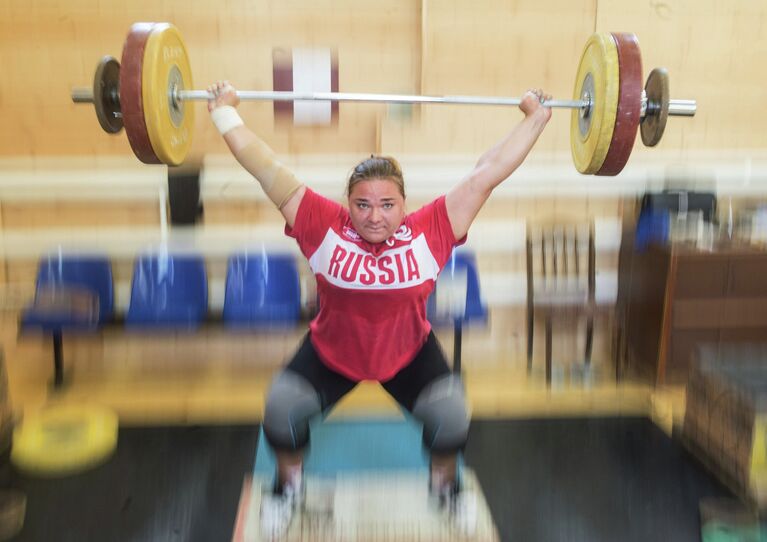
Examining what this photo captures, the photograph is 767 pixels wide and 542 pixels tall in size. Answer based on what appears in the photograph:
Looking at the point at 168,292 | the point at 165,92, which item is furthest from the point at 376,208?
the point at 168,292

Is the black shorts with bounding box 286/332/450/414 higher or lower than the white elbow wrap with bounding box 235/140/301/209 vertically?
lower

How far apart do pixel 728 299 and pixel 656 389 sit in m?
0.52

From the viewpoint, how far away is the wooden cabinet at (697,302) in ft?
9.45

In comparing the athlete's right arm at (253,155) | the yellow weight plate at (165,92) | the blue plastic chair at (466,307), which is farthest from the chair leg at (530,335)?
the yellow weight plate at (165,92)

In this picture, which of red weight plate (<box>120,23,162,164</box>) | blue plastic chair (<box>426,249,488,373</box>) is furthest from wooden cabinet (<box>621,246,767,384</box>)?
red weight plate (<box>120,23,162,164</box>)

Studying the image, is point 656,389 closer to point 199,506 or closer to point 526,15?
point 526,15

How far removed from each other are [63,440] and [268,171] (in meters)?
1.39

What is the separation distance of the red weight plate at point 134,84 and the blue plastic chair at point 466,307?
1.37m

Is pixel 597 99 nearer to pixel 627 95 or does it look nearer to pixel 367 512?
pixel 627 95

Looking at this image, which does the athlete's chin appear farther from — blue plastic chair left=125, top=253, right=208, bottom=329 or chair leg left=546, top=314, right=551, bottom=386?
chair leg left=546, top=314, right=551, bottom=386

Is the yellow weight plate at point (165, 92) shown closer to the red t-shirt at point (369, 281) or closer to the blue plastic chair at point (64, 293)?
the red t-shirt at point (369, 281)

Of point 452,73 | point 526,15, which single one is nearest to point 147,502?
point 452,73

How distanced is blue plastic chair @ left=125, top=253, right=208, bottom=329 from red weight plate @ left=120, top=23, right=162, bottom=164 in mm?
1071

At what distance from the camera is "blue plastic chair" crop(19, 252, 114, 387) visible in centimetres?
271
